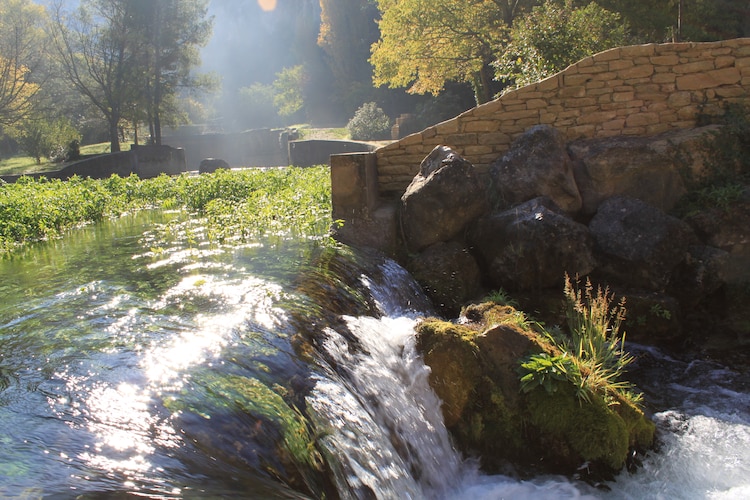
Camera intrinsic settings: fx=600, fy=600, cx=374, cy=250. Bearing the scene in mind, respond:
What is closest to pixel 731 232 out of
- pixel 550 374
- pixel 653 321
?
pixel 653 321

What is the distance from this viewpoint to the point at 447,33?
1970 centimetres

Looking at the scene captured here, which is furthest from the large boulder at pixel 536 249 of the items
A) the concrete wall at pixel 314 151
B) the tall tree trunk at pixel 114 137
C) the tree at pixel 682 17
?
the tall tree trunk at pixel 114 137

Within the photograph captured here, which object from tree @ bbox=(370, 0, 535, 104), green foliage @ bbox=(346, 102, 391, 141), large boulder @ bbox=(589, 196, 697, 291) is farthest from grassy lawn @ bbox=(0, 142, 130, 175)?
large boulder @ bbox=(589, 196, 697, 291)

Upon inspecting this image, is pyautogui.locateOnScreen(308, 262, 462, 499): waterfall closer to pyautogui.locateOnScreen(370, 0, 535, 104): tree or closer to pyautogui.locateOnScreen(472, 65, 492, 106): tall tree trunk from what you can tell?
pyautogui.locateOnScreen(370, 0, 535, 104): tree

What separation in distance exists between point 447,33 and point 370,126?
15740mm

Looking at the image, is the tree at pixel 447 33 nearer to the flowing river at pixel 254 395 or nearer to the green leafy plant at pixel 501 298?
the green leafy plant at pixel 501 298

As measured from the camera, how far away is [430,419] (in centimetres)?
463

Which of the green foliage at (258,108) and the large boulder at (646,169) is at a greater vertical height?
the green foliage at (258,108)

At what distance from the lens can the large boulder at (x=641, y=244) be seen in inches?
293

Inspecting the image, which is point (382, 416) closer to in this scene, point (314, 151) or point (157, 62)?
point (314, 151)

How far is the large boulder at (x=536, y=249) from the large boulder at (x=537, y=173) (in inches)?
24.3

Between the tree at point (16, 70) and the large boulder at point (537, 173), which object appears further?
the tree at point (16, 70)

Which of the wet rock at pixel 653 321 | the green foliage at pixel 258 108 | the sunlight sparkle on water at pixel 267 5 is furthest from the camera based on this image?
the sunlight sparkle on water at pixel 267 5

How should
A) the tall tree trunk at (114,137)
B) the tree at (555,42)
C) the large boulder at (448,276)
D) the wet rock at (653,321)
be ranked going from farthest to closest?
the tall tree trunk at (114,137) < the tree at (555,42) < the large boulder at (448,276) < the wet rock at (653,321)
